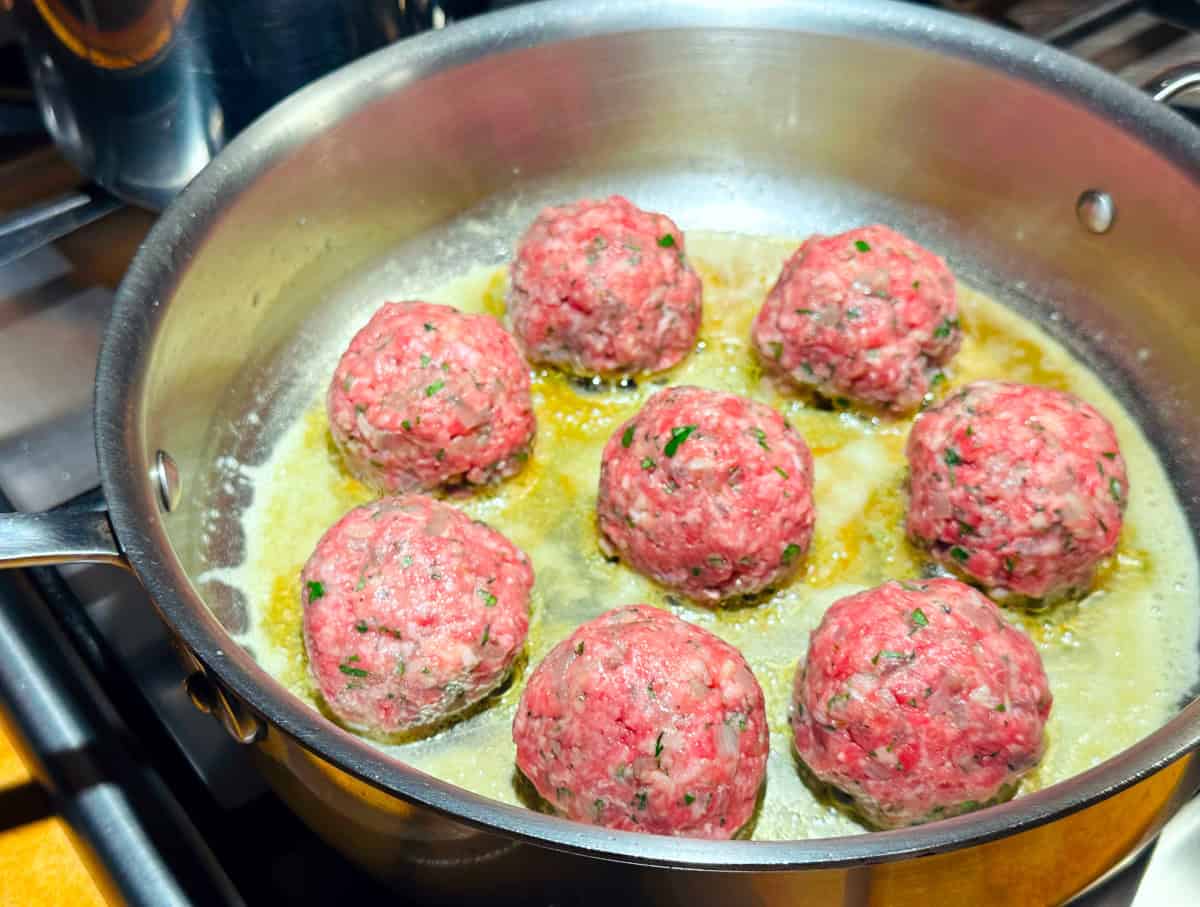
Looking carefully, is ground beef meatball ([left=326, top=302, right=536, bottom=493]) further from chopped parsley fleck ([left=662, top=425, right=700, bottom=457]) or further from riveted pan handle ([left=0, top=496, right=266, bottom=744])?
riveted pan handle ([left=0, top=496, right=266, bottom=744])

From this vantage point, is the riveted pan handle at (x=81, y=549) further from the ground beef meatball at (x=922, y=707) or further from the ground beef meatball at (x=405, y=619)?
the ground beef meatball at (x=922, y=707)

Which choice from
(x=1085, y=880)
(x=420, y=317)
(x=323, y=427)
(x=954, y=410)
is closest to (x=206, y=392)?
(x=323, y=427)

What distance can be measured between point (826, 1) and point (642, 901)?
1.54 meters

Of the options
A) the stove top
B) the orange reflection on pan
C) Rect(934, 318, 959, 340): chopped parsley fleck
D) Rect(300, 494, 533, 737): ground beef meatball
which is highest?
the orange reflection on pan

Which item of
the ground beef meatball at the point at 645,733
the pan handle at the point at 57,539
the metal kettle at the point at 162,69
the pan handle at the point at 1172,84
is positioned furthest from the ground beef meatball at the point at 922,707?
the metal kettle at the point at 162,69

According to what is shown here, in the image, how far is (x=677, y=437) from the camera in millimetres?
1591

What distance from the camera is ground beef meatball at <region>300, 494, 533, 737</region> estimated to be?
144 cm

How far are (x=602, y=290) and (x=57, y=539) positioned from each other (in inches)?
35.9

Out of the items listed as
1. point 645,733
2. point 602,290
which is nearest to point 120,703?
point 645,733

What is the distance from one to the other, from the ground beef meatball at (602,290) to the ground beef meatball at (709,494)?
0.78 feet

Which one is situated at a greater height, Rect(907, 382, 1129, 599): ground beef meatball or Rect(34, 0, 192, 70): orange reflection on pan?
Rect(34, 0, 192, 70): orange reflection on pan

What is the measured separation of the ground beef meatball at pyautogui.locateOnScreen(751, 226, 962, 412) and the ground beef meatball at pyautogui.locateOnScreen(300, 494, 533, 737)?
2.11ft

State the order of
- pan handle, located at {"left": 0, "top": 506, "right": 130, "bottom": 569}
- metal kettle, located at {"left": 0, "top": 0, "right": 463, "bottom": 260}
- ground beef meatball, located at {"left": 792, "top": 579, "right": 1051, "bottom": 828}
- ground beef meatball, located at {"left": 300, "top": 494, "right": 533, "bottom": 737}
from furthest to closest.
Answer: metal kettle, located at {"left": 0, "top": 0, "right": 463, "bottom": 260}, ground beef meatball, located at {"left": 300, "top": 494, "right": 533, "bottom": 737}, ground beef meatball, located at {"left": 792, "top": 579, "right": 1051, "bottom": 828}, pan handle, located at {"left": 0, "top": 506, "right": 130, "bottom": 569}

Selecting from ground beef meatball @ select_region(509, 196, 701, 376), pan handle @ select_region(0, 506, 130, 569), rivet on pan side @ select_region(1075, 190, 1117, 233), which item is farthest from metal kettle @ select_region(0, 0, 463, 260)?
rivet on pan side @ select_region(1075, 190, 1117, 233)
